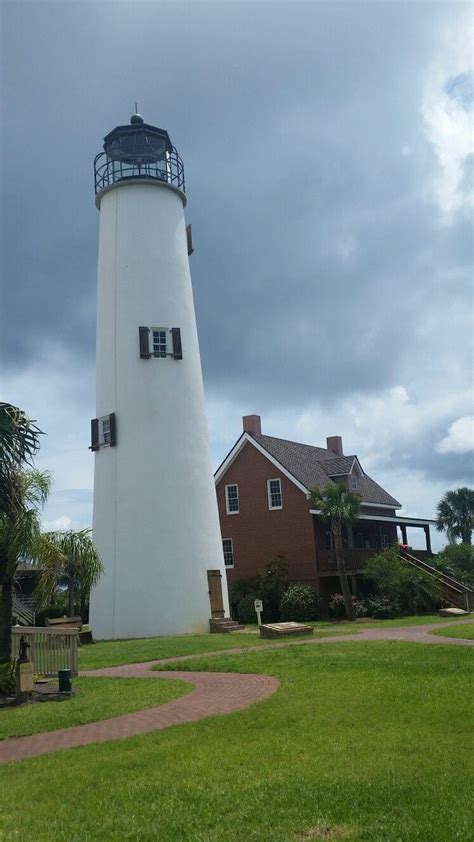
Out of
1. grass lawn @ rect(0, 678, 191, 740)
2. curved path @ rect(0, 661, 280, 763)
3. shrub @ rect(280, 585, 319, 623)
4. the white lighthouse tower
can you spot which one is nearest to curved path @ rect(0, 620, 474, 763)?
curved path @ rect(0, 661, 280, 763)

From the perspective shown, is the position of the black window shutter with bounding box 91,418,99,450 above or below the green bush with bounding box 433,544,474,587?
above

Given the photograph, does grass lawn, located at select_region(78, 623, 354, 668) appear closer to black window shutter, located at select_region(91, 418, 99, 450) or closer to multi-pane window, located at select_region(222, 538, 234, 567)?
black window shutter, located at select_region(91, 418, 99, 450)

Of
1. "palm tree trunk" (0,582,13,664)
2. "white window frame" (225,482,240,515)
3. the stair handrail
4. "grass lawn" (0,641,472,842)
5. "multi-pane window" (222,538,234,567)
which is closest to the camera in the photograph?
"grass lawn" (0,641,472,842)

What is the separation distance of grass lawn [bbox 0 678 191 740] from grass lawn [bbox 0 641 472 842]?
1950 millimetres

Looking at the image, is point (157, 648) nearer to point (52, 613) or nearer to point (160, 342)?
point (160, 342)

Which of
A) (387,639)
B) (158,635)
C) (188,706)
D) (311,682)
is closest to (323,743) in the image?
(188,706)

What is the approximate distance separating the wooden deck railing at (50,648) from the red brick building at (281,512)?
19702mm

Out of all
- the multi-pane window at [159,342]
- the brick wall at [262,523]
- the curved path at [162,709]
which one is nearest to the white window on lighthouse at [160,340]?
the multi-pane window at [159,342]

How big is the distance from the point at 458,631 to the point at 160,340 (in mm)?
14999

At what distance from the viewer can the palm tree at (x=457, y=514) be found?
49562 mm

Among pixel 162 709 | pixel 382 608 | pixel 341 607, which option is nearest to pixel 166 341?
pixel 341 607

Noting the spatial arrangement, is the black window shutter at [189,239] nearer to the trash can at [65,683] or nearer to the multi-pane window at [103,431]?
the multi-pane window at [103,431]

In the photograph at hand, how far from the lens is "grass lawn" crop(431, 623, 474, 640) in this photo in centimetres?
2058

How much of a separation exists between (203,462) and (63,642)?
13.6 meters
